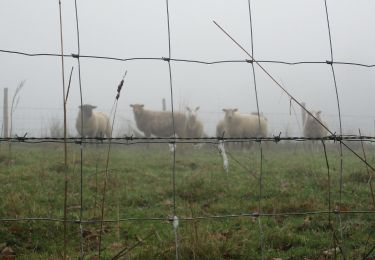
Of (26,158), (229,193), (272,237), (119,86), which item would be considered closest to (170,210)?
(229,193)

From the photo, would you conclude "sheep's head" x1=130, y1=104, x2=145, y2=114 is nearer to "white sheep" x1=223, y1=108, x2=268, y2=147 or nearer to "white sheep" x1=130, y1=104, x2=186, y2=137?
"white sheep" x1=130, y1=104, x2=186, y2=137

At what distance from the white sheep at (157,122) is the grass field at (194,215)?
12.8 m

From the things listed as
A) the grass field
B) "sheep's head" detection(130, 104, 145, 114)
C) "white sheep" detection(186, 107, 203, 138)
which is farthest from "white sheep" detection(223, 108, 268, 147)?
the grass field

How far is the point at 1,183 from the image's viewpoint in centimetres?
610

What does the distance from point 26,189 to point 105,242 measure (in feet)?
7.48

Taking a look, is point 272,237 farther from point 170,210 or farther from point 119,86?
point 119,86

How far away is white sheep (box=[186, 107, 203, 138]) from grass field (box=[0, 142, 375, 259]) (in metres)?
13.4

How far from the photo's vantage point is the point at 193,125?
857 inches

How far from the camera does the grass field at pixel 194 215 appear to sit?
3.48m

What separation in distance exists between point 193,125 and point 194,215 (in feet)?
56.4

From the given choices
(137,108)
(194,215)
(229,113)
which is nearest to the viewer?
(194,215)

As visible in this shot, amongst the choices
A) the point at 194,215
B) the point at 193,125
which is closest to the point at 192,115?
the point at 193,125

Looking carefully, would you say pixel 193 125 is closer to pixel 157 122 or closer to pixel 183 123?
pixel 183 123

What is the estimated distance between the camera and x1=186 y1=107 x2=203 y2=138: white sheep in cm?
2167
